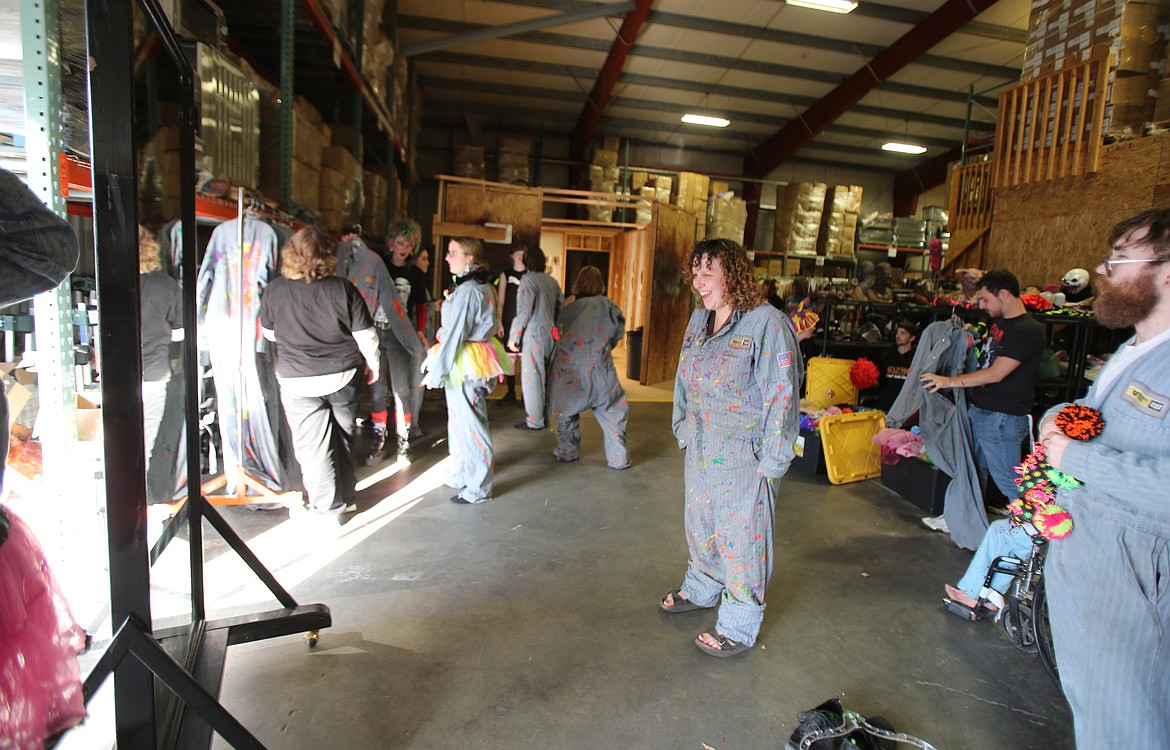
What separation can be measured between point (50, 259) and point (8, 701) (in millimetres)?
725

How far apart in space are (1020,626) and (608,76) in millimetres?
9612

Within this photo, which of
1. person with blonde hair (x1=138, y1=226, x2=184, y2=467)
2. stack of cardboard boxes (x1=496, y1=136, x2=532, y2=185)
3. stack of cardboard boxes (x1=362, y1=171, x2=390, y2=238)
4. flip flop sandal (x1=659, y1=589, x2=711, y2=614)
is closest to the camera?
person with blonde hair (x1=138, y1=226, x2=184, y2=467)

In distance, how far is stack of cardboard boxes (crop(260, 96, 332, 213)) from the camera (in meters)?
4.77

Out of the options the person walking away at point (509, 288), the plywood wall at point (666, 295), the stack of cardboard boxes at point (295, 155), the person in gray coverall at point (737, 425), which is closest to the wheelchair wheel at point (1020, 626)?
the person in gray coverall at point (737, 425)

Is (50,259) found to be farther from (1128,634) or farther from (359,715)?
(1128,634)

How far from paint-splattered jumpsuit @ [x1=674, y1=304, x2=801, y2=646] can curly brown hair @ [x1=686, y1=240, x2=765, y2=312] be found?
49 millimetres

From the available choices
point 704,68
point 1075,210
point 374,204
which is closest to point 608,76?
point 704,68

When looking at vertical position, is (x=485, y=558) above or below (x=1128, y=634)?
below

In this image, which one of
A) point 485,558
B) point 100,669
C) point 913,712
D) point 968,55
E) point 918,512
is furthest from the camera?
point 968,55

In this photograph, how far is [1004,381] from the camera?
143 inches

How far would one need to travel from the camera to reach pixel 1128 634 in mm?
1537

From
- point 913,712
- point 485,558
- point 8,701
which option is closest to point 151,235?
point 8,701

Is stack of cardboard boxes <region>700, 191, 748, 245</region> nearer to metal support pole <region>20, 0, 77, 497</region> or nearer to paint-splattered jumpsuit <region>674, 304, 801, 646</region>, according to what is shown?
paint-splattered jumpsuit <region>674, 304, 801, 646</region>

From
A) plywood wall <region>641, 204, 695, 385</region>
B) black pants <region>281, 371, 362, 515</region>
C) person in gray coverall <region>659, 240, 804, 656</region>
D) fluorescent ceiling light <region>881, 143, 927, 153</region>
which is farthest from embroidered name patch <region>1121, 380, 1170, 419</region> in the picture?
fluorescent ceiling light <region>881, 143, 927, 153</region>
